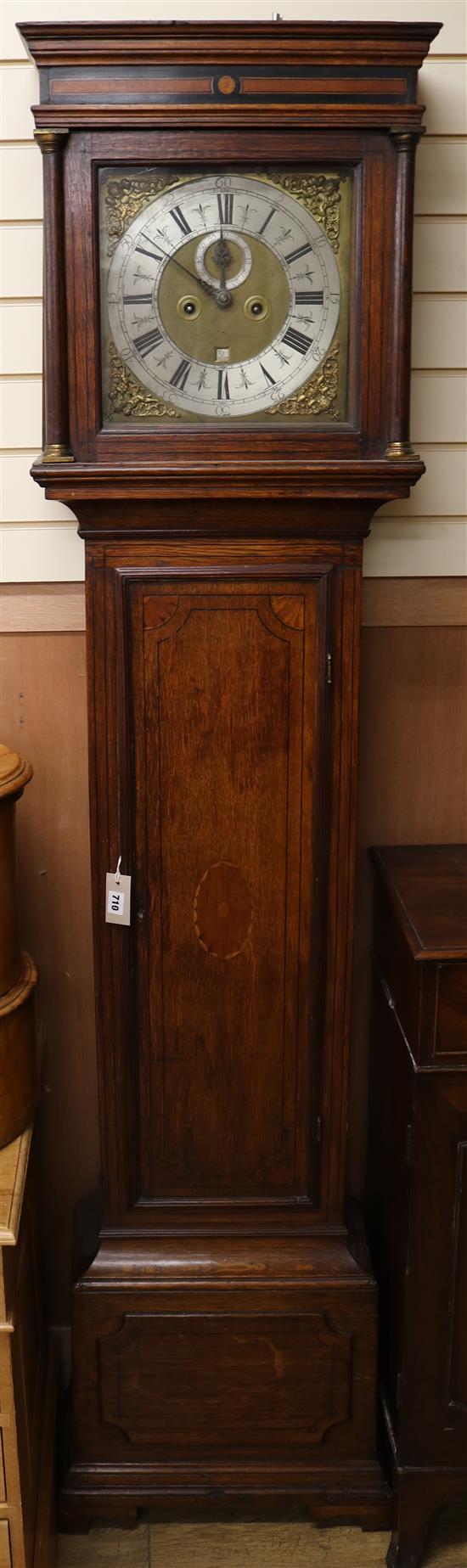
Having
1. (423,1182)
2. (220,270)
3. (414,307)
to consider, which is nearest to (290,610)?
(220,270)

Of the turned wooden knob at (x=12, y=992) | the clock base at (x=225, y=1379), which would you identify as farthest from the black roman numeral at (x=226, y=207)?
the clock base at (x=225, y=1379)

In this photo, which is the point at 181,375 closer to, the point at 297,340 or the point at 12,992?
the point at 297,340

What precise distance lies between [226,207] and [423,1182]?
1.46 m

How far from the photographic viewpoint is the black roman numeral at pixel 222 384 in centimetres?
183

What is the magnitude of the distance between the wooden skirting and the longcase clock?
12.9 inches

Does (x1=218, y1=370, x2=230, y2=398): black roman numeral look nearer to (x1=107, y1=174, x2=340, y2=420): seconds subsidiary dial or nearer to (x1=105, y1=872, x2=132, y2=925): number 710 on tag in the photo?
(x1=107, y1=174, x2=340, y2=420): seconds subsidiary dial

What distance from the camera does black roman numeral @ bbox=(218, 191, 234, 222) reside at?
1.78 metres

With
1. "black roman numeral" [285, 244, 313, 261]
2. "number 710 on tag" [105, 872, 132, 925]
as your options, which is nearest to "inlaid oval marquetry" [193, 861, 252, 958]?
"number 710 on tag" [105, 872, 132, 925]

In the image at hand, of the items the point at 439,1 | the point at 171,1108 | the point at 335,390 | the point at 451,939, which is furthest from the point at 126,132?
the point at 171,1108

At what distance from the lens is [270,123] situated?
174 centimetres

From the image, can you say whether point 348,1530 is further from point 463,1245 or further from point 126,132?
point 126,132

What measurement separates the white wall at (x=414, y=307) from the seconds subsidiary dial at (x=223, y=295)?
35cm

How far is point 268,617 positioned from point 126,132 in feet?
2.25

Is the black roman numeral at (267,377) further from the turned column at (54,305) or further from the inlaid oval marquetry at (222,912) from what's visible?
the inlaid oval marquetry at (222,912)
